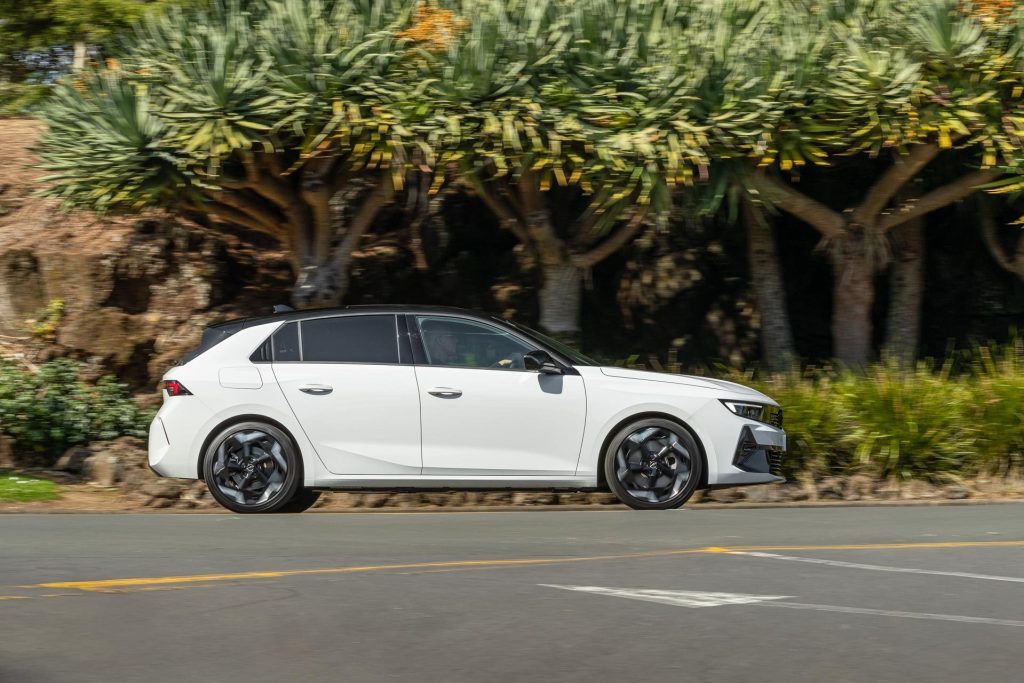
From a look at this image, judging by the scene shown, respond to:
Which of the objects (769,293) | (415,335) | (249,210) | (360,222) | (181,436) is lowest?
(181,436)

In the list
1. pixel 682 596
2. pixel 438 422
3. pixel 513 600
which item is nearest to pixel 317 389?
pixel 438 422

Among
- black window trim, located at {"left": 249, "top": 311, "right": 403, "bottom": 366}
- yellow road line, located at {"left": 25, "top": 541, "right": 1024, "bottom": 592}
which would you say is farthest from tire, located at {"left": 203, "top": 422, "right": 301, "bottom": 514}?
yellow road line, located at {"left": 25, "top": 541, "right": 1024, "bottom": 592}

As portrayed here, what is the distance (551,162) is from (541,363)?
9.61ft

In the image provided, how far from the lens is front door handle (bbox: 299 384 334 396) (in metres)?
11.1

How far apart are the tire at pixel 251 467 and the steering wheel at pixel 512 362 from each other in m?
1.67

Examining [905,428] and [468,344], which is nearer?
[468,344]

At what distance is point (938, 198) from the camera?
15.6m

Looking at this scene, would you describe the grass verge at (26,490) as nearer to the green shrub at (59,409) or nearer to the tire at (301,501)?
the green shrub at (59,409)

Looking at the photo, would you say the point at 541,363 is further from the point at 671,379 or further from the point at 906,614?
the point at 906,614

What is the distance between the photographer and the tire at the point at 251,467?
36.6 feet

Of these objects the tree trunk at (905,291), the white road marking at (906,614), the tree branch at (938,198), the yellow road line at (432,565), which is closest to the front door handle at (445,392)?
the yellow road line at (432,565)

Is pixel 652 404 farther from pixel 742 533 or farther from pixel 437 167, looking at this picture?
pixel 437 167

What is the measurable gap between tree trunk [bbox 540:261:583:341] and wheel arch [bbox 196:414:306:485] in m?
4.89

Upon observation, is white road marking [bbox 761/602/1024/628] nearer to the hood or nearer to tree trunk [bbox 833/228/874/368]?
the hood
